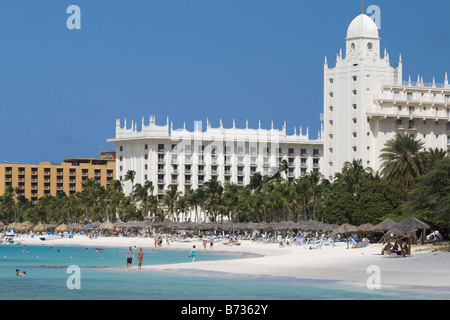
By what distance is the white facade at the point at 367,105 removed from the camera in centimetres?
12169

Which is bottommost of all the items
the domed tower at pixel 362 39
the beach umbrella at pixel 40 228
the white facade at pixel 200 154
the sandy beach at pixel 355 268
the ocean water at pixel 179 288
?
the ocean water at pixel 179 288

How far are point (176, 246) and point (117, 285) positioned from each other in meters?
54.3

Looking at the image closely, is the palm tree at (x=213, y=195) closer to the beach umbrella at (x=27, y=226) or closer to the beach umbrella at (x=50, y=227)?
the beach umbrella at (x=50, y=227)

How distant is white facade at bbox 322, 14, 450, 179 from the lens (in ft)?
399

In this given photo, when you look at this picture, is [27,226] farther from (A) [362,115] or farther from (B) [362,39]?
(B) [362,39]

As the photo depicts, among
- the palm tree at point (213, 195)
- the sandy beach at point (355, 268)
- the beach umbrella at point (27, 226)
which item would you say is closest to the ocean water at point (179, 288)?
the sandy beach at point (355, 268)

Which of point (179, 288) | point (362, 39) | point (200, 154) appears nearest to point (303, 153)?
point (200, 154)

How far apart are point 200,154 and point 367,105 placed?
37.9 meters

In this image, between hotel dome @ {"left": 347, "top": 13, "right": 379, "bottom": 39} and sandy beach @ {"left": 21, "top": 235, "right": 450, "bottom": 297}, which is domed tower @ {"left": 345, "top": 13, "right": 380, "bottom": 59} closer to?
hotel dome @ {"left": 347, "top": 13, "right": 379, "bottom": 39}

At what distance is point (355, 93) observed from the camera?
403ft

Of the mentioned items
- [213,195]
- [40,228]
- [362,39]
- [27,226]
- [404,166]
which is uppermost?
[362,39]
